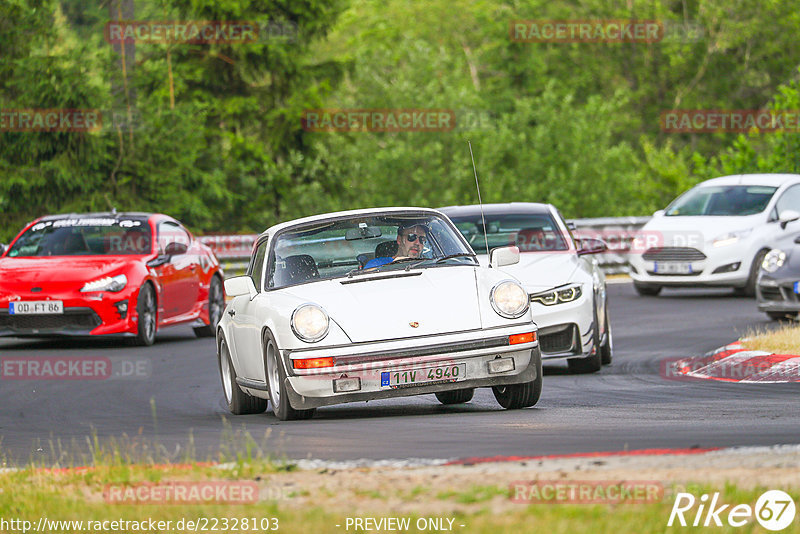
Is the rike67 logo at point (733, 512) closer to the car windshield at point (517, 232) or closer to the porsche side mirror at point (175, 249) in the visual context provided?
the car windshield at point (517, 232)

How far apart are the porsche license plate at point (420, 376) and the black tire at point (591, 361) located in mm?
3964

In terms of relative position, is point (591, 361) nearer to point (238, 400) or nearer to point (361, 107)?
Answer: point (238, 400)

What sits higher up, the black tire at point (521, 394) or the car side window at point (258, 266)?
the car side window at point (258, 266)

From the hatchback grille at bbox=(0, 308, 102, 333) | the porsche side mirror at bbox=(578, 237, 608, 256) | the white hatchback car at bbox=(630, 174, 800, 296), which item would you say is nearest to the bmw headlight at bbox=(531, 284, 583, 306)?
the porsche side mirror at bbox=(578, 237, 608, 256)

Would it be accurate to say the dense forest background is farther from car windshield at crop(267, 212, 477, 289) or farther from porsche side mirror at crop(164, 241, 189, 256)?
car windshield at crop(267, 212, 477, 289)

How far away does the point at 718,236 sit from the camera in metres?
21.9

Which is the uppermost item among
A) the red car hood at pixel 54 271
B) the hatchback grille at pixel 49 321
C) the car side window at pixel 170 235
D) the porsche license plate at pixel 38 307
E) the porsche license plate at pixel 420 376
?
the porsche license plate at pixel 420 376

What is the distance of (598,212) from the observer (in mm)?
37531

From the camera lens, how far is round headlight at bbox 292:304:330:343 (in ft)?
29.8

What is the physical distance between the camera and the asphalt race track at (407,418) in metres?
7.63

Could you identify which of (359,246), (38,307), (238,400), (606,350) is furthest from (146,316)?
(359,246)

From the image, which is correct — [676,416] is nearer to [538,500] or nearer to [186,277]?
[538,500]

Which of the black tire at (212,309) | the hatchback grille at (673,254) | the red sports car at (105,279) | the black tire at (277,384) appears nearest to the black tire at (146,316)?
the red sports car at (105,279)

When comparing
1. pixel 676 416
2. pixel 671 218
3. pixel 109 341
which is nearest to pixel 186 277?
pixel 109 341
